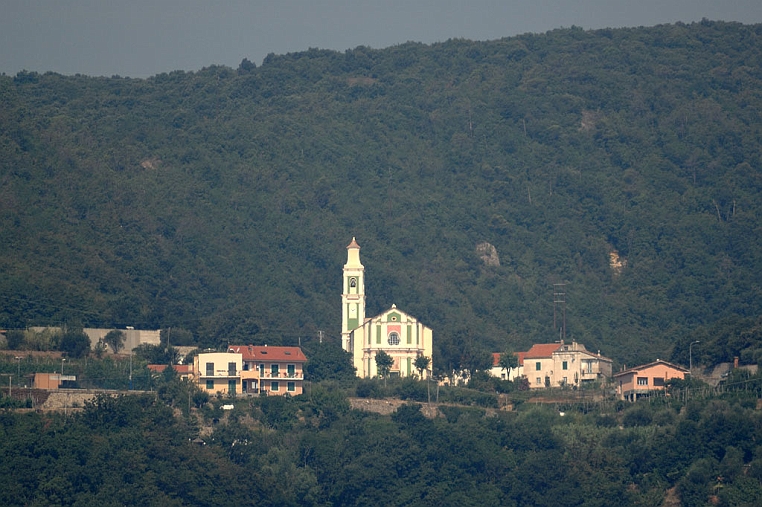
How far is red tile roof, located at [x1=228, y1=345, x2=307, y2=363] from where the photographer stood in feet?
335

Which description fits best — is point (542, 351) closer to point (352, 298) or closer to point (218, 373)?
point (352, 298)

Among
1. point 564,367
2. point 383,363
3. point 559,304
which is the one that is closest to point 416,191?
point 559,304

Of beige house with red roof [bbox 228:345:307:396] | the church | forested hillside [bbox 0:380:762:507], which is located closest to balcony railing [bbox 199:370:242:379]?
beige house with red roof [bbox 228:345:307:396]

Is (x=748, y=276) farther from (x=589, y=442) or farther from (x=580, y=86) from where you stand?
(x=589, y=442)

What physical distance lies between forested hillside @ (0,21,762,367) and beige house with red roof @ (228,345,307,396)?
398 centimetres

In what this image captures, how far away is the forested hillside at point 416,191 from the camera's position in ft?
400

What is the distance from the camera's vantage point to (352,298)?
11438 cm

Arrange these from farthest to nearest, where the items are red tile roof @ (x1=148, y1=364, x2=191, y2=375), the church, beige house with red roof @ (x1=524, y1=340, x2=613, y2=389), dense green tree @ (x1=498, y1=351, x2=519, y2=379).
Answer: the church → dense green tree @ (x1=498, y1=351, x2=519, y2=379) → beige house with red roof @ (x1=524, y1=340, x2=613, y2=389) → red tile roof @ (x1=148, y1=364, x2=191, y2=375)

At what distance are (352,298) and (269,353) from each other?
Answer: 41.1ft

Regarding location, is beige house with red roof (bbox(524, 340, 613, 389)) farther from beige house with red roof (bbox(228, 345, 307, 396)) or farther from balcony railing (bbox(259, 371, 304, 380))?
balcony railing (bbox(259, 371, 304, 380))

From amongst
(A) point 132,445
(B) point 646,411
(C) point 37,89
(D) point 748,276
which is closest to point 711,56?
(D) point 748,276

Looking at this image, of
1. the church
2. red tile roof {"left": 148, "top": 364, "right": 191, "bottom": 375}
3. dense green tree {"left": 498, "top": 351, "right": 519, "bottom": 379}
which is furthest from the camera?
the church

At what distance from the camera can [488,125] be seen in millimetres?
174000

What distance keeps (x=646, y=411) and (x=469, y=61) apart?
101 m
